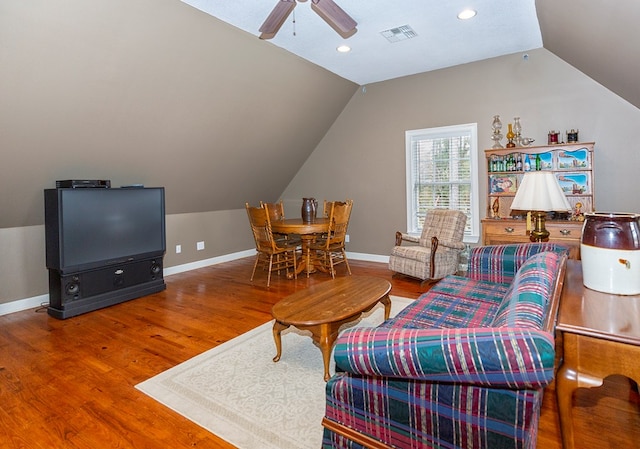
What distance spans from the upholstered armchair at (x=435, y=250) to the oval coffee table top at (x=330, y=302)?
1.53 meters

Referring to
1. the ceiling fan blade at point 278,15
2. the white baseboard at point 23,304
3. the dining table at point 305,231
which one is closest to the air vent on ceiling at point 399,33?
the ceiling fan blade at point 278,15

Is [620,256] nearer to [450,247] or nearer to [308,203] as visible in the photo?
[450,247]

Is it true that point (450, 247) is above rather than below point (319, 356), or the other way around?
above

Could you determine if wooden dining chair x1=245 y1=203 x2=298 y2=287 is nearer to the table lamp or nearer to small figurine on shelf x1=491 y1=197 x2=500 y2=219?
small figurine on shelf x1=491 y1=197 x2=500 y2=219

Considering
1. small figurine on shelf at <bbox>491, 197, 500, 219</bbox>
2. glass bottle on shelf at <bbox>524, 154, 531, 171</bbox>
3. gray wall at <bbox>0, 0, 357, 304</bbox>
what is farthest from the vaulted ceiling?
small figurine on shelf at <bbox>491, 197, 500, 219</bbox>

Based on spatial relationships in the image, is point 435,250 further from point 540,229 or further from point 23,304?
point 23,304

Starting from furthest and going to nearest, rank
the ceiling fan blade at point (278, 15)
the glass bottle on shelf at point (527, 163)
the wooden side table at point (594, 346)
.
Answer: the glass bottle on shelf at point (527, 163), the ceiling fan blade at point (278, 15), the wooden side table at point (594, 346)

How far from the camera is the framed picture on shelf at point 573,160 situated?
413 centimetres

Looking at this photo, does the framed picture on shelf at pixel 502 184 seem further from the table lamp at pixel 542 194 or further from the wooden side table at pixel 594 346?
the wooden side table at pixel 594 346

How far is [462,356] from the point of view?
108 centimetres

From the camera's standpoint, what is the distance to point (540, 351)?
3.30 ft

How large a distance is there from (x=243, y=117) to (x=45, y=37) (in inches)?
91.6

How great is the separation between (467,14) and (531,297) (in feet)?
9.88

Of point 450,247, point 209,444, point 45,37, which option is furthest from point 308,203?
point 209,444
